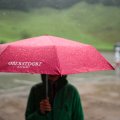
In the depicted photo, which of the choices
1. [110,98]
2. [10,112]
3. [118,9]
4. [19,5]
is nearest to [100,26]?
[118,9]

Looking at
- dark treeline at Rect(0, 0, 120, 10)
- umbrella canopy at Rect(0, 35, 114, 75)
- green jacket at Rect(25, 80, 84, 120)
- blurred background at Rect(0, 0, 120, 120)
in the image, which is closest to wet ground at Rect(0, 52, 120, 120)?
green jacket at Rect(25, 80, 84, 120)

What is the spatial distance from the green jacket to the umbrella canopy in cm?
25

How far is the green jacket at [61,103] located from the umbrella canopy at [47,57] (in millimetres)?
248

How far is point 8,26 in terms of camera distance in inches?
1090

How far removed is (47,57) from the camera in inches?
108

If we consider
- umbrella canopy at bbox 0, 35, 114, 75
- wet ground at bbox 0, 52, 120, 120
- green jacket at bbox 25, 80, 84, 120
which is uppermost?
umbrella canopy at bbox 0, 35, 114, 75

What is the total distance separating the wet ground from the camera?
7598 mm

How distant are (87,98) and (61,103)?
6.75 m

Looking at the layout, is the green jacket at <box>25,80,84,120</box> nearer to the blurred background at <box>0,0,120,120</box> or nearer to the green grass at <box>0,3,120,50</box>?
the blurred background at <box>0,0,120,120</box>

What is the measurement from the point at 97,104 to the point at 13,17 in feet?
69.5

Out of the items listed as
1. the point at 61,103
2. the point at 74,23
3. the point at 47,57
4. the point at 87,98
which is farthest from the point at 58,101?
the point at 74,23

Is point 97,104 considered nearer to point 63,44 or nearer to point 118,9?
point 63,44

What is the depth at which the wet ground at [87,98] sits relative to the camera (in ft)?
24.9

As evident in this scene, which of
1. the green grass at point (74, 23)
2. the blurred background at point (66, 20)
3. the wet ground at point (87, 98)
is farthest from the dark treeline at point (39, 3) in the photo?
the wet ground at point (87, 98)
